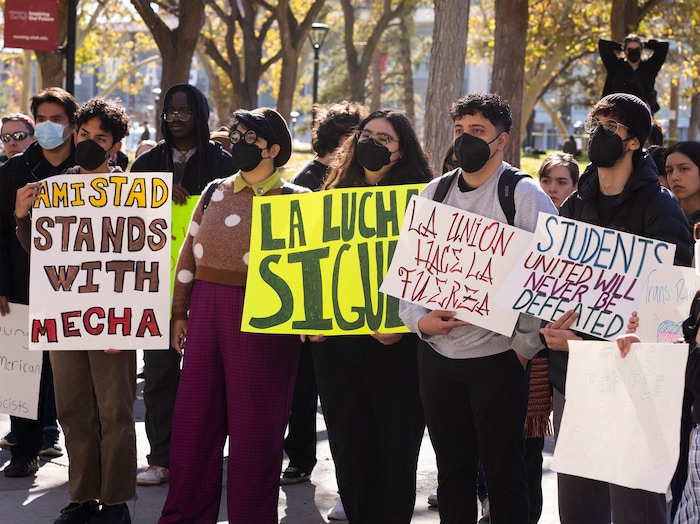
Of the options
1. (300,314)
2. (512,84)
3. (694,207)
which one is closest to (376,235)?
(300,314)

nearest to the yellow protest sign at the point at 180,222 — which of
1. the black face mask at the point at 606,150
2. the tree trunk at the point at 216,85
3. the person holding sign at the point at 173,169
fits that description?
the person holding sign at the point at 173,169

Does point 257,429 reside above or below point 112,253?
below

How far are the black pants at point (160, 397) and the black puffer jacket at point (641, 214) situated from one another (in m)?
2.65

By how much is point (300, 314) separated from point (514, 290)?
1.10 m

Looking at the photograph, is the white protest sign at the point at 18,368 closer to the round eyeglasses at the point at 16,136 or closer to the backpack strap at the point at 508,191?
the round eyeglasses at the point at 16,136

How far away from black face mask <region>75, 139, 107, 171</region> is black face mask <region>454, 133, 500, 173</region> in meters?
1.83

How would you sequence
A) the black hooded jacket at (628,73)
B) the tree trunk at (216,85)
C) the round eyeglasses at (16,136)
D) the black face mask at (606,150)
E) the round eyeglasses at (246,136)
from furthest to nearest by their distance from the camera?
the tree trunk at (216,85)
the black hooded jacket at (628,73)
the round eyeglasses at (16,136)
the round eyeglasses at (246,136)
the black face mask at (606,150)

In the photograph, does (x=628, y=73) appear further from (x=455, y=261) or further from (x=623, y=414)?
(x=623, y=414)

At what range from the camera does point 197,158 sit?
5.88 meters

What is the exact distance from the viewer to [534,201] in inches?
165

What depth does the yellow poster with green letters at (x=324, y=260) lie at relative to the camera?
4.77 meters

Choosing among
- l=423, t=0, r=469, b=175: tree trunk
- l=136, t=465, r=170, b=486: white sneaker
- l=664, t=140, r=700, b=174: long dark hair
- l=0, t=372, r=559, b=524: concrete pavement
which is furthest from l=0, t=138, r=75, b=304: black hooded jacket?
l=423, t=0, r=469, b=175: tree trunk

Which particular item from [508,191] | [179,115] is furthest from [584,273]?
[179,115]

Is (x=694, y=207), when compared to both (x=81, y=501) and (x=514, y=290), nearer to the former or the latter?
(x=514, y=290)
